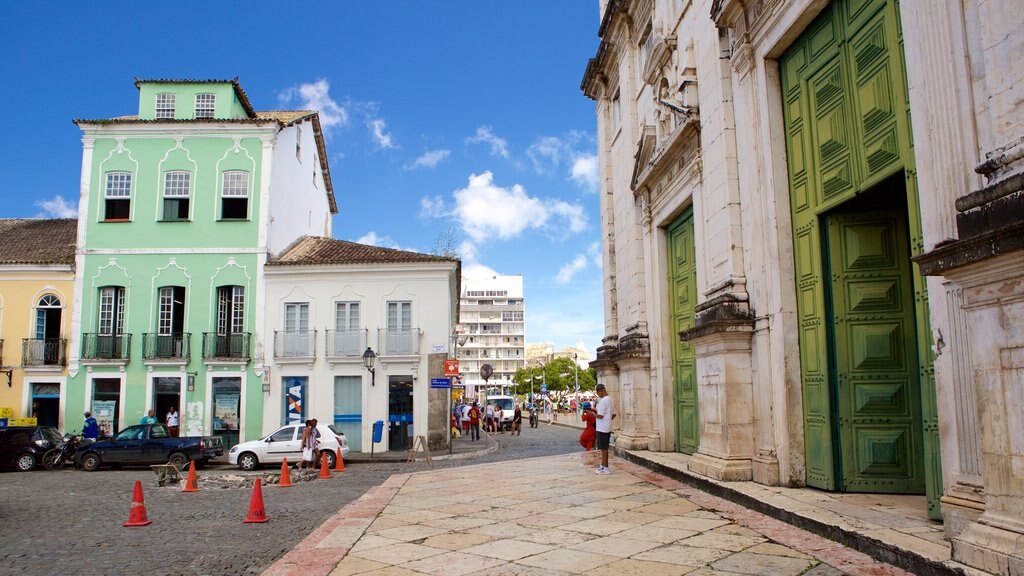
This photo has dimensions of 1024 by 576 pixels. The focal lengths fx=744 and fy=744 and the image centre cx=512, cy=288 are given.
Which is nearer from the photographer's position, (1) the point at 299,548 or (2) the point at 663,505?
(1) the point at 299,548

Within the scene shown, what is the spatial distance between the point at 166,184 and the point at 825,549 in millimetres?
25462

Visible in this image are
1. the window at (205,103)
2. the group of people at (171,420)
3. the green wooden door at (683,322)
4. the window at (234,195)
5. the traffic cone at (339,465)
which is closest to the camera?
the green wooden door at (683,322)

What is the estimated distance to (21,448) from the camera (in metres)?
20.0

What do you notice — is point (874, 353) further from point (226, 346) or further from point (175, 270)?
point (175, 270)

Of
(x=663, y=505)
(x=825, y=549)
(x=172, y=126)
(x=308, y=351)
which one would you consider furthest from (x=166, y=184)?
(x=825, y=549)

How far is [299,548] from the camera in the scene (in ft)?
24.2

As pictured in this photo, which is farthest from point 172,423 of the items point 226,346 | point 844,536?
point 844,536

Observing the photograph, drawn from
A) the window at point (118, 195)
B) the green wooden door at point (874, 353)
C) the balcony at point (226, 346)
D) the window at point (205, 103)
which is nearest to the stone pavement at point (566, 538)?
the green wooden door at point (874, 353)

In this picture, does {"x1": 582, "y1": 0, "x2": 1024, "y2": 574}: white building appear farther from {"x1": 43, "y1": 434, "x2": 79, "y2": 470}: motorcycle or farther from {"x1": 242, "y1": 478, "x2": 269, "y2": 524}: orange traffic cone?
{"x1": 43, "y1": 434, "x2": 79, "y2": 470}: motorcycle

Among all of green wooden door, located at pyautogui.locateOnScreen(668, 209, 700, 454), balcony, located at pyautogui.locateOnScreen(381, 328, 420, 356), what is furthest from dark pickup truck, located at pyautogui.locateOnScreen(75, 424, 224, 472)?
green wooden door, located at pyautogui.locateOnScreen(668, 209, 700, 454)

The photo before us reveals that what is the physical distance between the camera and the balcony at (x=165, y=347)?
24.9 meters

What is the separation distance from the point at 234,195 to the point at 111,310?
225 inches

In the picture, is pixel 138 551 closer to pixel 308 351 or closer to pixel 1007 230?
pixel 1007 230

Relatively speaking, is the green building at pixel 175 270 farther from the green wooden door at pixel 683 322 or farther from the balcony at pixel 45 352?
the green wooden door at pixel 683 322
